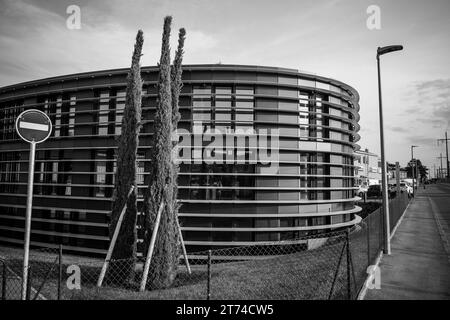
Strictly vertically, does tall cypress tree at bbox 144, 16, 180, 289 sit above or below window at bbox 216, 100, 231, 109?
below

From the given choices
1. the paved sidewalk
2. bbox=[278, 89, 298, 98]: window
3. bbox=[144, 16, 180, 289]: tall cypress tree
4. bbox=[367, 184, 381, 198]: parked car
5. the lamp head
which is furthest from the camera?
bbox=[367, 184, 381, 198]: parked car

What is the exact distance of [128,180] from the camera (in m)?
10.1

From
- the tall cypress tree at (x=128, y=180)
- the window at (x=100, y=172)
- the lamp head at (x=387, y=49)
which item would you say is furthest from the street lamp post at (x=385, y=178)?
the window at (x=100, y=172)

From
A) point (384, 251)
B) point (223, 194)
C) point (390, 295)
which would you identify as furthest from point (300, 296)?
point (223, 194)

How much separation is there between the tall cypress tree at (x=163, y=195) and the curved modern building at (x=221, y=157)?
415 cm

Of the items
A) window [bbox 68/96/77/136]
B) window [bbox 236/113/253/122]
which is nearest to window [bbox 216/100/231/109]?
window [bbox 236/113/253/122]

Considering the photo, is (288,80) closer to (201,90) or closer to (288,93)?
(288,93)

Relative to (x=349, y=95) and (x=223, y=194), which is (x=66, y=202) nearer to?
(x=223, y=194)

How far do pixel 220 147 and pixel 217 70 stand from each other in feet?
13.8

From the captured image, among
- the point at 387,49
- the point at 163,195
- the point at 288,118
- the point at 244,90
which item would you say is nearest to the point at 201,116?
the point at 244,90

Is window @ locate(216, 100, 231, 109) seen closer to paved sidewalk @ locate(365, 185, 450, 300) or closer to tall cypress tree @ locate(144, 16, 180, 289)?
tall cypress tree @ locate(144, 16, 180, 289)

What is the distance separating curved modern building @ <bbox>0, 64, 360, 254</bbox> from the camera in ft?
45.8

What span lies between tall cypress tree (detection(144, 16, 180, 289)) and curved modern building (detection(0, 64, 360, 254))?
415 centimetres

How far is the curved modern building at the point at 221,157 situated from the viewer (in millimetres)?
13961
